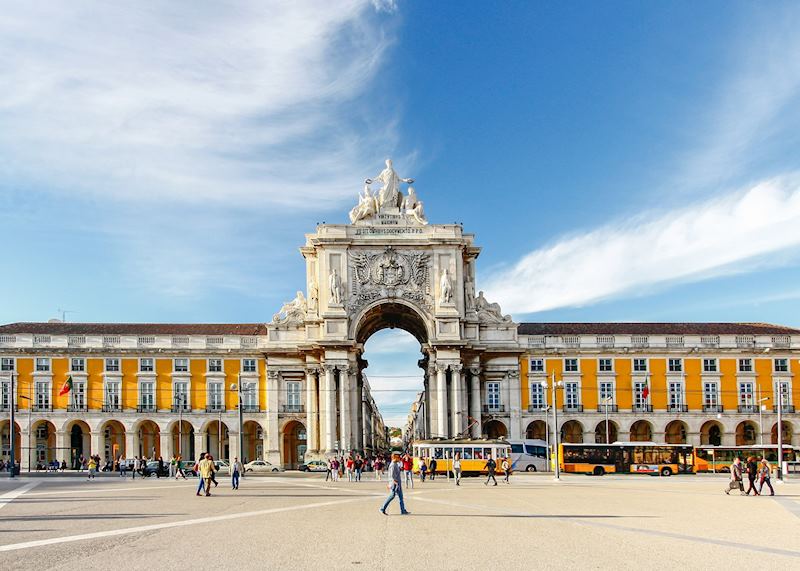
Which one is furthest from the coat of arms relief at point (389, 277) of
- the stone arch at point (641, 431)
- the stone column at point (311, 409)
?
the stone arch at point (641, 431)

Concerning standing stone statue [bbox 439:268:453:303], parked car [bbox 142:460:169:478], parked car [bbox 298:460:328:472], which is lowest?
parked car [bbox 298:460:328:472]

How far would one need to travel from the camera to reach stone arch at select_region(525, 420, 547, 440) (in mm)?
85500

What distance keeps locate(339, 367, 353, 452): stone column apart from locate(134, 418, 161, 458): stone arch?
17.0m

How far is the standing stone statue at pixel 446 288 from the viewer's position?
80625mm

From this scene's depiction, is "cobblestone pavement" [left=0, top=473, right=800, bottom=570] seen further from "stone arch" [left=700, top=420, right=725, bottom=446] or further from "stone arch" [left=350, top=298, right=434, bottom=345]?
"stone arch" [left=700, top=420, right=725, bottom=446]

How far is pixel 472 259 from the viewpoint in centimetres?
8550

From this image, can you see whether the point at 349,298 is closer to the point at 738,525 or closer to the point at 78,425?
the point at 78,425

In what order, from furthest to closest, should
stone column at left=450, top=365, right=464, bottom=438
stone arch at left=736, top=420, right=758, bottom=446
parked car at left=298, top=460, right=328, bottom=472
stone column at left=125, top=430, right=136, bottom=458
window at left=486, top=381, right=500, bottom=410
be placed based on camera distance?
stone arch at left=736, top=420, right=758, bottom=446, window at left=486, top=381, right=500, bottom=410, stone column at left=125, top=430, right=136, bottom=458, stone column at left=450, top=365, right=464, bottom=438, parked car at left=298, top=460, right=328, bottom=472

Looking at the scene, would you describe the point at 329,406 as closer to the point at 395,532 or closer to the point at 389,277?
the point at 389,277

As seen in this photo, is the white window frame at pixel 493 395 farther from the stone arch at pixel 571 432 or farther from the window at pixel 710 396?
the window at pixel 710 396

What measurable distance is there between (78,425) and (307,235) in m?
26.3

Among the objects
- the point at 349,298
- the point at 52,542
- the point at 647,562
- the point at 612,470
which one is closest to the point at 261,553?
the point at 52,542

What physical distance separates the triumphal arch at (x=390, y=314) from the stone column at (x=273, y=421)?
0.12 m

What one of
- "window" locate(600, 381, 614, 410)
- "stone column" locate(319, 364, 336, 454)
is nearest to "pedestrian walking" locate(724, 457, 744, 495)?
"window" locate(600, 381, 614, 410)
